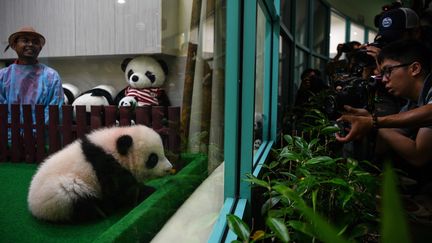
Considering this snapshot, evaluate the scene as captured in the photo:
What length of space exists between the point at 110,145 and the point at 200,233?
1.66ft

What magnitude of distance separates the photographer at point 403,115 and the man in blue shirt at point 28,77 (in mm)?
932

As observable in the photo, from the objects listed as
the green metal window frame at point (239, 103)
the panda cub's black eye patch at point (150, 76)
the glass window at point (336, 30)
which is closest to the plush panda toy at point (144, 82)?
the panda cub's black eye patch at point (150, 76)

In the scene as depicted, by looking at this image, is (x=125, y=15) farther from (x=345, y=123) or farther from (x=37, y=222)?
(x=345, y=123)

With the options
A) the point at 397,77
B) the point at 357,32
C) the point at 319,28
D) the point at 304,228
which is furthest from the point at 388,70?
the point at 357,32

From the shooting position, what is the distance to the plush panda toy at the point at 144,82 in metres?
0.49

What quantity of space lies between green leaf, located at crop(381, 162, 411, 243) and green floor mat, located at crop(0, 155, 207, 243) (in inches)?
17.1

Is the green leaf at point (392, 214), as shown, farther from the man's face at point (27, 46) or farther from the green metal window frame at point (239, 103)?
the green metal window frame at point (239, 103)

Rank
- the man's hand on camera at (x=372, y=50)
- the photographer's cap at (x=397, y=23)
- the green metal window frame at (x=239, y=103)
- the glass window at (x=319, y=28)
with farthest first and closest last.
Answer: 1. the glass window at (x=319, y=28)
2. the man's hand on camera at (x=372, y=50)
3. the photographer's cap at (x=397, y=23)
4. the green metal window frame at (x=239, y=103)

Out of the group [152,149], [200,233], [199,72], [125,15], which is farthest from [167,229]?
[125,15]

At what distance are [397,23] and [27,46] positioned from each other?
5.04ft

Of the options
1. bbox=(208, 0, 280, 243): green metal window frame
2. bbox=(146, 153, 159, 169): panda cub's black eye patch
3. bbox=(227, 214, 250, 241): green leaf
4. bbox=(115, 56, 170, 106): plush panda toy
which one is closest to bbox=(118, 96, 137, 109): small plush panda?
bbox=(115, 56, 170, 106): plush panda toy

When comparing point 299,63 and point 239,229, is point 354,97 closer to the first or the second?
point 239,229

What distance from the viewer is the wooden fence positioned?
1.43 feet

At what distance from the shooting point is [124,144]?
562 millimetres
